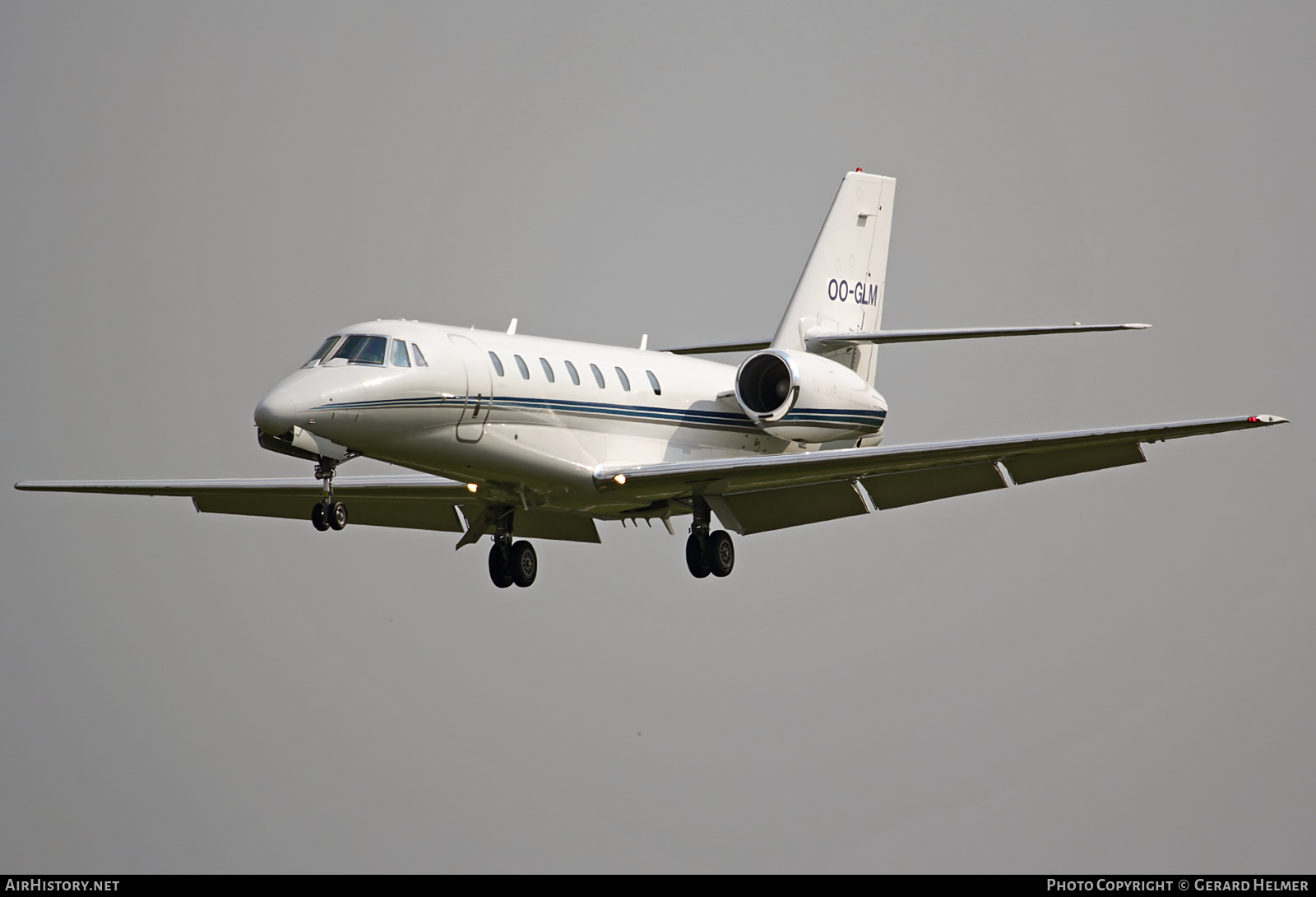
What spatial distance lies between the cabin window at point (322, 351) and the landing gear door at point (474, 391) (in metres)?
1.43

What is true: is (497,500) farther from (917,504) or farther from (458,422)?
(917,504)

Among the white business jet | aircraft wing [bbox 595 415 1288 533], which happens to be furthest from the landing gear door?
aircraft wing [bbox 595 415 1288 533]

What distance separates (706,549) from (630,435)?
2.25 metres

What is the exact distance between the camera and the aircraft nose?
19125mm

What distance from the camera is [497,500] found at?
23.7 metres

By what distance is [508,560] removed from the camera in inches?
981

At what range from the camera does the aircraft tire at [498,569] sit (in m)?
24.9

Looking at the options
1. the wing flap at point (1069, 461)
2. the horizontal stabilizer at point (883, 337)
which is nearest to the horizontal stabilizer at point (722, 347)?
the horizontal stabilizer at point (883, 337)

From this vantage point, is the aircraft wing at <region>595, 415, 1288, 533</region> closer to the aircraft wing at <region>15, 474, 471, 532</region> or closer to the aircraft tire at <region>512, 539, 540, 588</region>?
the aircraft tire at <region>512, 539, 540, 588</region>

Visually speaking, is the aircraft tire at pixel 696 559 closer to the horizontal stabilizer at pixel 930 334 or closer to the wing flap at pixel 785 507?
the wing flap at pixel 785 507

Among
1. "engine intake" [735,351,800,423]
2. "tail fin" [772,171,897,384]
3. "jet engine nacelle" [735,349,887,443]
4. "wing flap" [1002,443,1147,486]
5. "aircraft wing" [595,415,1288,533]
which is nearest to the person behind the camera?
"aircraft wing" [595,415,1288,533]

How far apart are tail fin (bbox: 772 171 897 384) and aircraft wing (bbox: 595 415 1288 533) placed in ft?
10.3
